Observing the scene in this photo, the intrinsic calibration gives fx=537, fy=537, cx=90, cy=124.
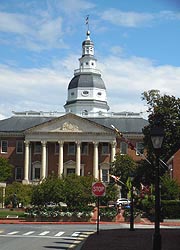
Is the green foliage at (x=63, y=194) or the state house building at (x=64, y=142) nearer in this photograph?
the green foliage at (x=63, y=194)

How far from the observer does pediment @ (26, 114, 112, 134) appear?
10019 cm

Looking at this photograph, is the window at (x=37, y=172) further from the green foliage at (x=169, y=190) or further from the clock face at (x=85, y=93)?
the green foliage at (x=169, y=190)

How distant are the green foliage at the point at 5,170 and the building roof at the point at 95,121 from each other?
8521 mm

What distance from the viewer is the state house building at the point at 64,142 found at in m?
100

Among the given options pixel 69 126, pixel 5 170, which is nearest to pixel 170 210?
pixel 5 170

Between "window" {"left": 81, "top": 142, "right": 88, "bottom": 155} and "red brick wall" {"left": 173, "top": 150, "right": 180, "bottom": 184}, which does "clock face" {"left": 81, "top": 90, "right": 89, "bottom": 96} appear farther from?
"red brick wall" {"left": 173, "top": 150, "right": 180, "bottom": 184}

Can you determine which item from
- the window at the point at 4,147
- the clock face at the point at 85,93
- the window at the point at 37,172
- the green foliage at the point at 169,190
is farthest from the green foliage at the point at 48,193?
the clock face at the point at 85,93

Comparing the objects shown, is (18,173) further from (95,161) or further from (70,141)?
(95,161)

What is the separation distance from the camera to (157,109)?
66.9 m

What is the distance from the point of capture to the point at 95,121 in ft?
354

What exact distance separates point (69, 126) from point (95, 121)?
868 centimetres

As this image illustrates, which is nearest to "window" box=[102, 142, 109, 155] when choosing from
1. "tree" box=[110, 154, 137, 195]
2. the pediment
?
the pediment

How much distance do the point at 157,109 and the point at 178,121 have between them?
299cm

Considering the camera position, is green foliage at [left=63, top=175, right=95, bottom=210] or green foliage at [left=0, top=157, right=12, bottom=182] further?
green foliage at [left=0, top=157, right=12, bottom=182]
